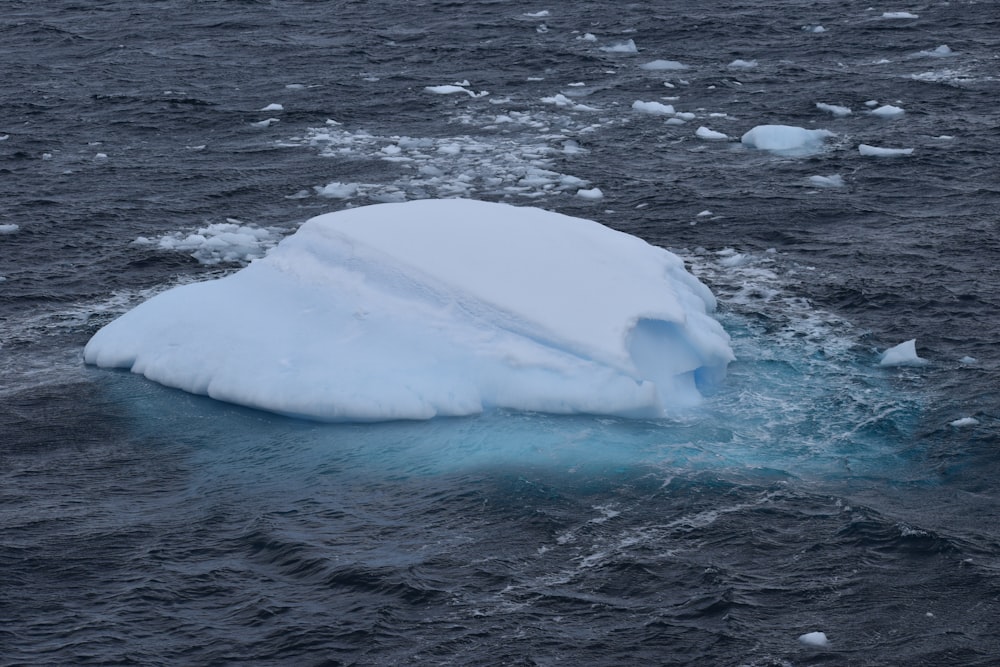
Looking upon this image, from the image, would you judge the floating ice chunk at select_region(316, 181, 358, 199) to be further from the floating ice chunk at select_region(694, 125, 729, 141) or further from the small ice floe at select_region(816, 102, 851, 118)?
the small ice floe at select_region(816, 102, 851, 118)

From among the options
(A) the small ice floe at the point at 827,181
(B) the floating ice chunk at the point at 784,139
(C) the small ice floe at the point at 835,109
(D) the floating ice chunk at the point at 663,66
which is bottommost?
(A) the small ice floe at the point at 827,181

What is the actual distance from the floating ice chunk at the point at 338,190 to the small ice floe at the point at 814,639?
45.5 feet

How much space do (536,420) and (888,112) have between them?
48.2 feet

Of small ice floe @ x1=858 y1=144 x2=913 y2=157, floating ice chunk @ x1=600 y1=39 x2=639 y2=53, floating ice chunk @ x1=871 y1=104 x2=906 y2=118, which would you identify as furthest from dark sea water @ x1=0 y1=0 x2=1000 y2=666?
floating ice chunk @ x1=600 y1=39 x2=639 y2=53

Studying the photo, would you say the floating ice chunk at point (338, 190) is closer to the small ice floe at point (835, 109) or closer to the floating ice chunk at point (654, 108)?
the floating ice chunk at point (654, 108)

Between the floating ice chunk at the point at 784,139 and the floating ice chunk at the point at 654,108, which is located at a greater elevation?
the floating ice chunk at the point at 654,108

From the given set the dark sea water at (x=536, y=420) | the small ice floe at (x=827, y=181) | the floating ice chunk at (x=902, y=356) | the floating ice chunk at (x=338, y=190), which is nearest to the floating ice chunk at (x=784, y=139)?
the dark sea water at (x=536, y=420)

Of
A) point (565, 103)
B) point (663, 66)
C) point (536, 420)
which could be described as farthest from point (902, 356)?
point (663, 66)

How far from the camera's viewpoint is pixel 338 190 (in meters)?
23.2

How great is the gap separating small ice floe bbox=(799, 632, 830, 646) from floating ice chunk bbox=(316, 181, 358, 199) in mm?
13870

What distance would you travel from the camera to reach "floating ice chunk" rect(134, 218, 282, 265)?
20641 mm

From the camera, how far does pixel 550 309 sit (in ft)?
51.4

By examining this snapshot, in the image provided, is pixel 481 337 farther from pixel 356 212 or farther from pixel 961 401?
pixel 961 401

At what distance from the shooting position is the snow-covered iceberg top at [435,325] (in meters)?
15.2
